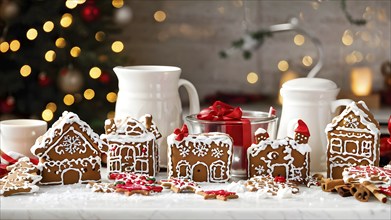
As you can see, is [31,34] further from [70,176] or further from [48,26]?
[70,176]

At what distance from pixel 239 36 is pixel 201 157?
3085 millimetres

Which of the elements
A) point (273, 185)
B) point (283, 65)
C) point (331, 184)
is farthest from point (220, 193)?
point (283, 65)

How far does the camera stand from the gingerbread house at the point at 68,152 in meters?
1.45

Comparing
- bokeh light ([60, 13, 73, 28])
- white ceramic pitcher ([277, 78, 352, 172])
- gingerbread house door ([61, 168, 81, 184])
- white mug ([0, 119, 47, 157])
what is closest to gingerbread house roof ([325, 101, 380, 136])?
white ceramic pitcher ([277, 78, 352, 172])

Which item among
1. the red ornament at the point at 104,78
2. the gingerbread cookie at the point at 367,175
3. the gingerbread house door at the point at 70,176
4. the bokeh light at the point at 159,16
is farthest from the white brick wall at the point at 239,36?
the gingerbread cookie at the point at 367,175

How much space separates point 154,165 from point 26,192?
30 cm

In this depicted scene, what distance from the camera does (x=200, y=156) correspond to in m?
1.47

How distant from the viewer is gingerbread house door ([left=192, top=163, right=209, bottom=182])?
1.48 metres

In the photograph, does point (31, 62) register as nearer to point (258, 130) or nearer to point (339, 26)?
point (339, 26)

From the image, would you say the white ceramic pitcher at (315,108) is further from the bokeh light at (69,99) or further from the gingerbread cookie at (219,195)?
the bokeh light at (69,99)

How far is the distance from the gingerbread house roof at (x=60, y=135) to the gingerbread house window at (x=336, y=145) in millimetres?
503

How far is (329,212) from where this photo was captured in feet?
4.08

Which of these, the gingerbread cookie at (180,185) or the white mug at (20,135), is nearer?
the gingerbread cookie at (180,185)

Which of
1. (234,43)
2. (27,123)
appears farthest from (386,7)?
(27,123)
